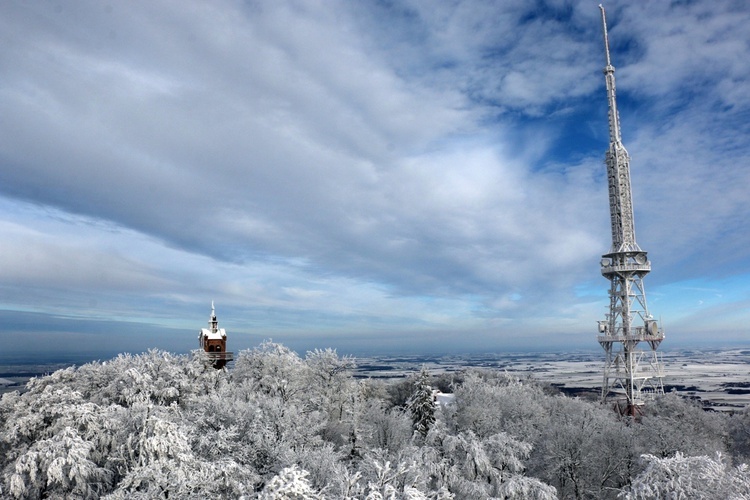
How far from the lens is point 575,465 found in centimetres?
2761

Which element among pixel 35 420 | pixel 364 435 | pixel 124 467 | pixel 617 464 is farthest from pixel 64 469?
pixel 617 464

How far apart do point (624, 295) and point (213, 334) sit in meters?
47.6

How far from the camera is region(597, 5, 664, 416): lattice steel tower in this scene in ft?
151

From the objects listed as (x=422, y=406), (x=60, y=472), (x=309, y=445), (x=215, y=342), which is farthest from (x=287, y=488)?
(x=215, y=342)

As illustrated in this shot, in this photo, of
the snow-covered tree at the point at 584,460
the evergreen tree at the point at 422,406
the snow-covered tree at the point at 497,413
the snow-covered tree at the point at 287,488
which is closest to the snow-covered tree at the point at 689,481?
the snow-covered tree at the point at 287,488

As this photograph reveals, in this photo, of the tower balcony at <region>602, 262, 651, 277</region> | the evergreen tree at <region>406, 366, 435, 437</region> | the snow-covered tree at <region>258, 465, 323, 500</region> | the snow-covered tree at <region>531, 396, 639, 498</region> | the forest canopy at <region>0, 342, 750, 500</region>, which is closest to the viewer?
the snow-covered tree at <region>258, 465, 323, 500</region>

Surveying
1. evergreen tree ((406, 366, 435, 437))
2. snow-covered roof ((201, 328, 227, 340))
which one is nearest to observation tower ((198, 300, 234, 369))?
snow-covered roof ((201, 328, 227, 340))

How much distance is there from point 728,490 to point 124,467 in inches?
833

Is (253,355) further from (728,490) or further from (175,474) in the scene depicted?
(728,490)

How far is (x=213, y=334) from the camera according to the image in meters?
63.0

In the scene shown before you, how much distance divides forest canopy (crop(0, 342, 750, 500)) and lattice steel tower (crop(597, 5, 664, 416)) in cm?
356

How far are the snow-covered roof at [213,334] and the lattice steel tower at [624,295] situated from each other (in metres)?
44.5

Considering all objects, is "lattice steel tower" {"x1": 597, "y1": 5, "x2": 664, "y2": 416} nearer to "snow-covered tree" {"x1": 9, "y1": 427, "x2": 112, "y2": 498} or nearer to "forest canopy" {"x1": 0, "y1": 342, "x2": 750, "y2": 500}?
"forest canopy" {"x1": 0, "y1": 342, "x2": 750, "y2": 500}

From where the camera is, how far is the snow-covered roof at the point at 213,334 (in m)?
62.3
